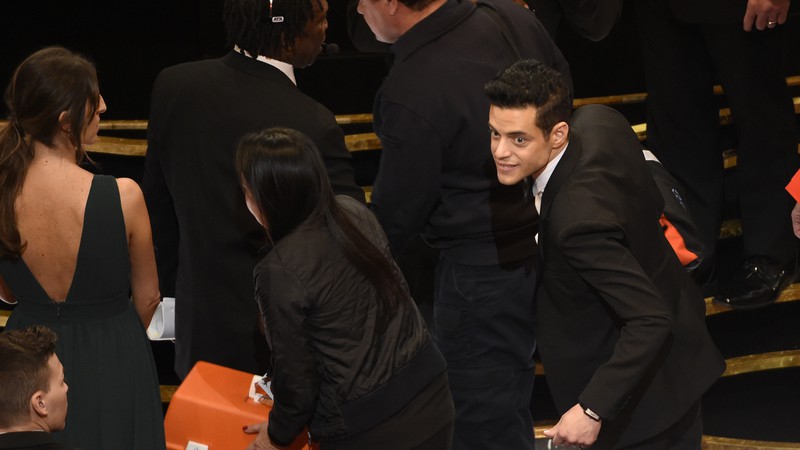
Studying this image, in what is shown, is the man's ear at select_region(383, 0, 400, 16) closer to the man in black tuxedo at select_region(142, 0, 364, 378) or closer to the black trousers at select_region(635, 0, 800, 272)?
the man in black tuxedo at select_region(142, 0, 364, 378)

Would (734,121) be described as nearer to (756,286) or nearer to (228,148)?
(756,286)

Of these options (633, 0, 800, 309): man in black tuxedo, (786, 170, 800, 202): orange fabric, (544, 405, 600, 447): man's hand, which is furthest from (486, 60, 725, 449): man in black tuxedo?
(633, 0, 800, 309): man in black tuxedo

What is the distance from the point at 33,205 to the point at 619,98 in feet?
8.94

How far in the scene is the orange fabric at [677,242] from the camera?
2994 mm

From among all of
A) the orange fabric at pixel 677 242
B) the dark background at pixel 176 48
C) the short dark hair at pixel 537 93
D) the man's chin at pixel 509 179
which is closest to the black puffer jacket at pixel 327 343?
the man's chin at pixel 509 179

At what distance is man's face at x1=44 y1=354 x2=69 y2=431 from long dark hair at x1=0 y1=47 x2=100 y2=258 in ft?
1.46

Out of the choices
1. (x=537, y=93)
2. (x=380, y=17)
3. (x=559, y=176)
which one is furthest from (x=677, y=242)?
(x=380, y=17)

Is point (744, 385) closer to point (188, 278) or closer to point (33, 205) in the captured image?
point (188, 278)

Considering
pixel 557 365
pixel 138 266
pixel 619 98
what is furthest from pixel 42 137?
pixel 619 98

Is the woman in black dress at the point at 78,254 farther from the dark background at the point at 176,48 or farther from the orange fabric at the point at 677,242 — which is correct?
the dark background at the point at 176,48

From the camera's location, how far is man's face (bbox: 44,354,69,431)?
259 centimetres

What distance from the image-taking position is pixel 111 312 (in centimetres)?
314

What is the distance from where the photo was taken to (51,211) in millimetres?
2957

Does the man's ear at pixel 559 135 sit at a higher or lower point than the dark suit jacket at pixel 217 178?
higher
